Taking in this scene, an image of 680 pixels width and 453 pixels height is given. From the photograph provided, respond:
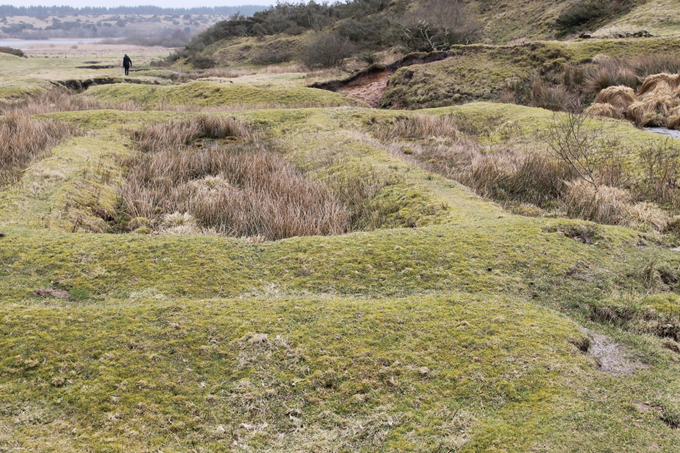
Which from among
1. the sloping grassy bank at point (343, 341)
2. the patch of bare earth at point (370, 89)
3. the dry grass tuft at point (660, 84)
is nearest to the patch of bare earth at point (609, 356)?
the sloping grassy bank at point (343, 341)

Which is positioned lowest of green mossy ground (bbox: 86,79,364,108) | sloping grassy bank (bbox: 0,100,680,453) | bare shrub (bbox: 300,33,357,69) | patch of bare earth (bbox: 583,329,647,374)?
patch of bare earth (bbox: 583,329,647,374)

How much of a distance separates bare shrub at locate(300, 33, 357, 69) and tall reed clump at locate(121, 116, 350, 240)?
19965mm

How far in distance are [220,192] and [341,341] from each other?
4.39 metres

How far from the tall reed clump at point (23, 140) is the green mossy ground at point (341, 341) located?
12.7 ft

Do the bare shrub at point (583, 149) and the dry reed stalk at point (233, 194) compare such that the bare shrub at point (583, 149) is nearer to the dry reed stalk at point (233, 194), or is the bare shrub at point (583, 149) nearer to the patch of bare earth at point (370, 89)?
the dry reed stalk at point (233, 194)

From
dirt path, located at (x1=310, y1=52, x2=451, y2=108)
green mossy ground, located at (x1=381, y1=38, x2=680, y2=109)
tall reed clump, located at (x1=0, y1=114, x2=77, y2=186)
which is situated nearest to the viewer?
tall reed clump, located at (x1=0, y1=114, x2=77, y2=186)

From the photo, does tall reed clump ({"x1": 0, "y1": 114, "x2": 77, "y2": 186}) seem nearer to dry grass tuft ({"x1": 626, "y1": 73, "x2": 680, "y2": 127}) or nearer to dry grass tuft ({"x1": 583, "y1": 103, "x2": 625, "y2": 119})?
dry grass tuft ({"x1": 583, "y1": 103, "x2": 625, "y2": 119})

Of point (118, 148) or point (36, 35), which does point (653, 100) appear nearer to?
point (118, 148)

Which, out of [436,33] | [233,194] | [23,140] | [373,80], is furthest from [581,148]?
[436,33]

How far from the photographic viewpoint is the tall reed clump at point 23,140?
7.62 m

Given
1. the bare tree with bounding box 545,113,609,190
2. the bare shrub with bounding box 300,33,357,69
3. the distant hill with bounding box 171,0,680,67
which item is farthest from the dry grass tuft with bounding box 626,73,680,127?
the bare shrub with bounding box 300,33,357,69

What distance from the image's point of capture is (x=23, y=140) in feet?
27.9

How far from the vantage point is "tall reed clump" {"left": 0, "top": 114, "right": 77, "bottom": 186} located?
25.0 feet

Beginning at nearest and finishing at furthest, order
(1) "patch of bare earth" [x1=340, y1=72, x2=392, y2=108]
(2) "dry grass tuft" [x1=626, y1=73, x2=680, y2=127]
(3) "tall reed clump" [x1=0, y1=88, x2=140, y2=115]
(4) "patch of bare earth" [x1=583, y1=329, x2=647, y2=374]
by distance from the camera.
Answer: (4) "patch of bare earth" [x1=583, y1=329, x2=647, y2=374] → (2) "dry grass tuft" [x1=626, y1=73, x2=680, y2=127] → (3) "tall reed clump" [x1=0, y1=88, x2=140, y2=115] → (1) "patch of bare earth" [x1=340, y1=72, x2=392, y2=108]
